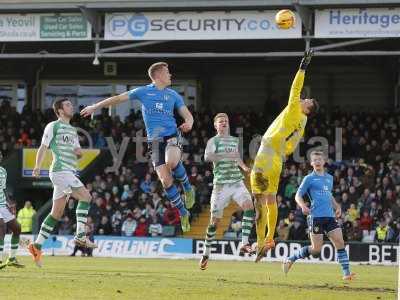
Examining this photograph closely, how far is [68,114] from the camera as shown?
664 inches

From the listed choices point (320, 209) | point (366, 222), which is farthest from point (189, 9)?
point (320, 209)

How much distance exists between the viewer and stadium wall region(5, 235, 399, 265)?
27.4 meters

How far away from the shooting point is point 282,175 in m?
31.8

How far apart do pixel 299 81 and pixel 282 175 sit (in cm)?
1625

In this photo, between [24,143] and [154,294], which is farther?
[24,143]

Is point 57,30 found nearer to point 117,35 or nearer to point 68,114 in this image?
point 117,35

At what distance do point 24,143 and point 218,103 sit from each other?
811cm

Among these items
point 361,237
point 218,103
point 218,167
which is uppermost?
point 218,103

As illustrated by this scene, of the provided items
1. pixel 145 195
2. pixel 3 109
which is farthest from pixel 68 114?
pixel 3 109

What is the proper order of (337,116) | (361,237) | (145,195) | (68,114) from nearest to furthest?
(68,114) → (361,237) → (145,195) → (337,116)

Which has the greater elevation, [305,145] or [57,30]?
[57,30]

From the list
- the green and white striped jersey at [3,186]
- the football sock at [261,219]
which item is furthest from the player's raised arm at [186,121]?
the green and white striped jersey at [3,186]

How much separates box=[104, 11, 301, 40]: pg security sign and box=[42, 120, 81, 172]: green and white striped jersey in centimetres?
1203

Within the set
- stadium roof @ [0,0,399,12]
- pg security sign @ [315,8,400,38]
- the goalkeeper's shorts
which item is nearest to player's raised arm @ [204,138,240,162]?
the goalkeeper's shorts
